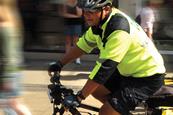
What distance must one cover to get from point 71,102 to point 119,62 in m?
0.50

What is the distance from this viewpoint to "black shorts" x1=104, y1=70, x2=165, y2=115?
431 cm

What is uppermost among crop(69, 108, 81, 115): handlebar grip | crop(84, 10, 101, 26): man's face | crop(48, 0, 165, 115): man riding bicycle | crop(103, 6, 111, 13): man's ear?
crop(103, 6, 111, 13): man's ear

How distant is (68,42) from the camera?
9734mm

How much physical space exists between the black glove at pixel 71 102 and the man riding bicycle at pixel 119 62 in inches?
0.5

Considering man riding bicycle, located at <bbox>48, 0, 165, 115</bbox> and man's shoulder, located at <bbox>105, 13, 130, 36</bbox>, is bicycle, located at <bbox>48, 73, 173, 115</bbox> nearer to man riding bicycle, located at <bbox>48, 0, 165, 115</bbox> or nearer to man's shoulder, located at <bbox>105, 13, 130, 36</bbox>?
man riding bicycle, located at <bbox>48, 0, 165, 115</bbox>

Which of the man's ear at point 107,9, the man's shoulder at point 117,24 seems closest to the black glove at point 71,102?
the man's shoulder at point 117,24

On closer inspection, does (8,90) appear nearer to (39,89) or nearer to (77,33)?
(39,89)

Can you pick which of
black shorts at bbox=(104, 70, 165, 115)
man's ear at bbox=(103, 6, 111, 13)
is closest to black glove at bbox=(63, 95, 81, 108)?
black shorts at bbox=(104, 70, 165, 115)

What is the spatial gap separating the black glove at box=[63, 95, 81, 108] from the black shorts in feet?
1.32

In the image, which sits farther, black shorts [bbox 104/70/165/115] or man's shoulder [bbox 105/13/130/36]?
black shorts [bbox 104/70/165/115]

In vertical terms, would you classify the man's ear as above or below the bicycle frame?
above

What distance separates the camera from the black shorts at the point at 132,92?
4312mm

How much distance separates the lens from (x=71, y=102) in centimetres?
399

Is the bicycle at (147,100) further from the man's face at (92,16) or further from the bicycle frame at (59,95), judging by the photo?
the man's face at (92,16)
